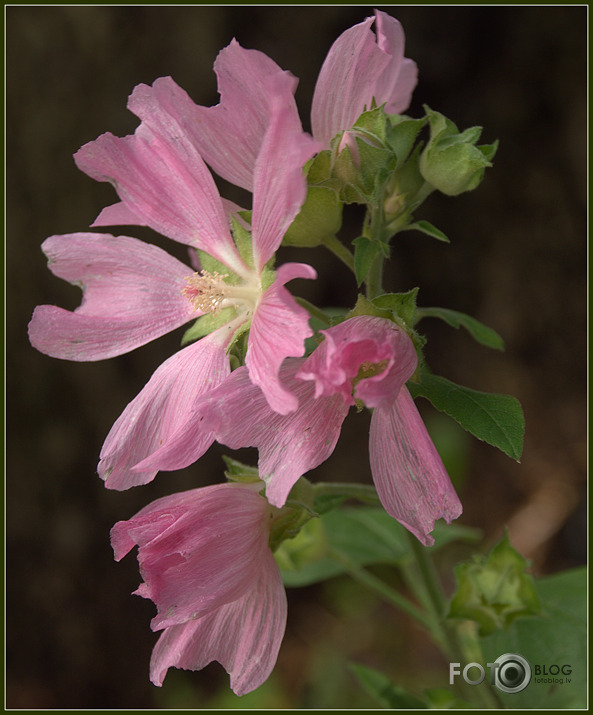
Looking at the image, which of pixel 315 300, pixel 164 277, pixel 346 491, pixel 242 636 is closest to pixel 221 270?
pixel 164 277

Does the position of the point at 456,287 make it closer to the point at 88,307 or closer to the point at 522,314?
the point at 522,314

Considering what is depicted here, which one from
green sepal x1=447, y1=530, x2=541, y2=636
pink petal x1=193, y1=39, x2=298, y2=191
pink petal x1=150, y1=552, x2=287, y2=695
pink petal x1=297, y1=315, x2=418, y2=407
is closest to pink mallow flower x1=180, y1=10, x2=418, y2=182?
pink petal x1=193, y1=39, x2=298, y2=191

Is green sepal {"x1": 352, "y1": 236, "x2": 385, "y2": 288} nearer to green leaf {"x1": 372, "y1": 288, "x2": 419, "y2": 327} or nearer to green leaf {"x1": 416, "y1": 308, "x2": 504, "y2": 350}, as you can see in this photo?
green leaf {"x1": 372, "y1": 288, "x2": 419, "y2": 327}

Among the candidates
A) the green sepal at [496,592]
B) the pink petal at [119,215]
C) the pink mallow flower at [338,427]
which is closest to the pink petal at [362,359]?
the pink mallow flower at [338,427]

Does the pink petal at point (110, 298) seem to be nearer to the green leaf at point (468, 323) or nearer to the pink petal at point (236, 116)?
the pink petal at point (236, 116)

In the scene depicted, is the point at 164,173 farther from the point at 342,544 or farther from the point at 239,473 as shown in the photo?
the point at 342,544
